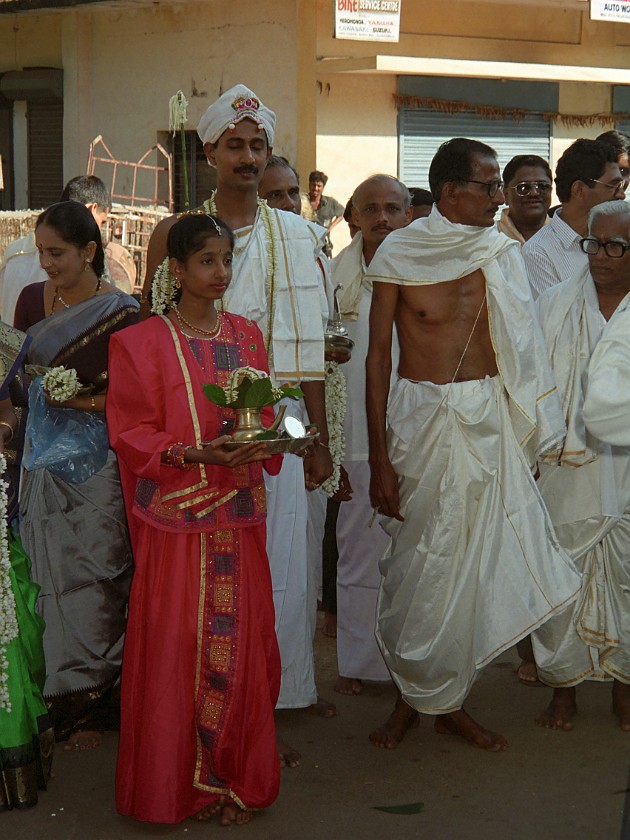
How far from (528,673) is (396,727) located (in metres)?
1.13

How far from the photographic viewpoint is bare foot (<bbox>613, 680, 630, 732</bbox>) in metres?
5.38

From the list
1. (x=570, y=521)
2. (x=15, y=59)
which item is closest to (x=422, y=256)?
(x=570, y=521)

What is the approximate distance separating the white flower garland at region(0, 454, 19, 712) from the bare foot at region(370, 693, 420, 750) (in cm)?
162

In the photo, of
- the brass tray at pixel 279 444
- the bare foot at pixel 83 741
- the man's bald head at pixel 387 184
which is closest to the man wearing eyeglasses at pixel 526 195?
the man's bald head at pixel 387 184

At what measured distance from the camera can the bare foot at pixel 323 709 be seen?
215 inches

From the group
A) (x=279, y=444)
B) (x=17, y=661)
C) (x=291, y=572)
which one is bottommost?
(x=17, y=661)

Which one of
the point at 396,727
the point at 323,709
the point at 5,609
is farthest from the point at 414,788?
the point at 5,609

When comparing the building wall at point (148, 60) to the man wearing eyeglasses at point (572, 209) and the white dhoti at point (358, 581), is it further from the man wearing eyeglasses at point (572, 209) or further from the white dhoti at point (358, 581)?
the white dhoti at point (358, 581)

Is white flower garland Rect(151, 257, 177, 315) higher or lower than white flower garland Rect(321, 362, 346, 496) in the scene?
higher

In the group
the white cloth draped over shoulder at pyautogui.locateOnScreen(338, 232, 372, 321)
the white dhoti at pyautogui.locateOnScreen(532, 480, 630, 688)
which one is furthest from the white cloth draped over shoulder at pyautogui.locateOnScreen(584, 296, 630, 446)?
the white cloth draped over shoulder at pyautogui.locateOnScreen(338, 232, 372, 321)

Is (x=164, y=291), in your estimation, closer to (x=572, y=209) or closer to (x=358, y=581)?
(x=358, y=581)

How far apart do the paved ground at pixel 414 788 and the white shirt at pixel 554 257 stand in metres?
2.08

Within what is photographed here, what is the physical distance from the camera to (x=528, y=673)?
602cm

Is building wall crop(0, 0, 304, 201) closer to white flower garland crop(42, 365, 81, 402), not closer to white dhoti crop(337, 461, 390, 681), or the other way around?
white dhoti crop(337, 461, 390, 681)
